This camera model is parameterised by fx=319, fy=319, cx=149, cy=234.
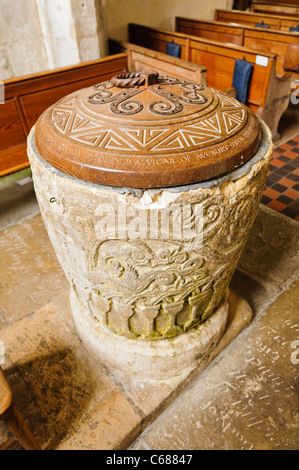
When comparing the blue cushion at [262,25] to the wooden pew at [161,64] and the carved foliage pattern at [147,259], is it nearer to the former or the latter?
the wooden pew at [161,64]

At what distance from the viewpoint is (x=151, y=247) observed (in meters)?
1.00

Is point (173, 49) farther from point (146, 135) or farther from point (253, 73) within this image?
point (146, 135)

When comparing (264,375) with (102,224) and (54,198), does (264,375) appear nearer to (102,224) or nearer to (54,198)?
(102,224)

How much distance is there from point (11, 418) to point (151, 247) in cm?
71

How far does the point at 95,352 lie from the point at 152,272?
74cm

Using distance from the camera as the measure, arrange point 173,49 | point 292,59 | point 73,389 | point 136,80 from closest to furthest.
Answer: point 136,80 → point 73,389 → point 292,59 → point 173,49

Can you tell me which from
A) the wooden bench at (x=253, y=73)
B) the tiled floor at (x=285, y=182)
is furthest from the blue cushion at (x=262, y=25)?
the tiled floor at (x=285, y=182)

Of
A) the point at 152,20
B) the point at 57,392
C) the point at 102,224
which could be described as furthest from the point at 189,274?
the point at 152,20

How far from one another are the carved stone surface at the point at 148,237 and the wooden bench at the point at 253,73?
248 cm

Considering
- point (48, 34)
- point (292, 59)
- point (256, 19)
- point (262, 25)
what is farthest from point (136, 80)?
point (256, 19)

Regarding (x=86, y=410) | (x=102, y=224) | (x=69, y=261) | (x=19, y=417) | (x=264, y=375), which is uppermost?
(x=102, y=224)

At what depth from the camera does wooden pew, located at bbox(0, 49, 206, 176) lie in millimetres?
2422

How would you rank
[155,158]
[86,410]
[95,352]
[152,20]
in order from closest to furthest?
[155,158] → [86,410] → [95,352] → [152,20]

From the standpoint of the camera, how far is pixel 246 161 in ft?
3.47
